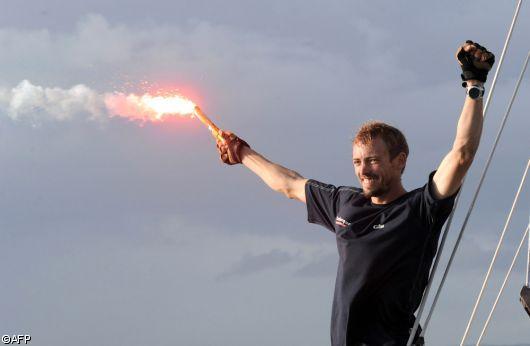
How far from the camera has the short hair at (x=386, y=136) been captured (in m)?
7.33

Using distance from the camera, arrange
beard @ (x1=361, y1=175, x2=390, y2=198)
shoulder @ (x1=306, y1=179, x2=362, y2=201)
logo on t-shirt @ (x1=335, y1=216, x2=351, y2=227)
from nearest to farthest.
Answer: beard @ (x1=361, y1=175, x2=390, y2=198) → logo on t-shirt @ (x1=335, y1=216, x2=351, y2=227) → shoulder @ (x1=306, y1=179, x2=362, y2=201)

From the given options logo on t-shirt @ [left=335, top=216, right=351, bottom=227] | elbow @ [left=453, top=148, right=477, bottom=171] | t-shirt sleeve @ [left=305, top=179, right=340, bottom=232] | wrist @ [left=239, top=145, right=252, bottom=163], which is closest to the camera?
elbow @ [left=453, top=148, right=477, bottom=171]

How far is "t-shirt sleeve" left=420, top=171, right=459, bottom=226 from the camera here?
687 centimetres

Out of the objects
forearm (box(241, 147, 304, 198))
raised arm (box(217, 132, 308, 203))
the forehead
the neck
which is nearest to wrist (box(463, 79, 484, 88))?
the forehead

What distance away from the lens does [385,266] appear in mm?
7066

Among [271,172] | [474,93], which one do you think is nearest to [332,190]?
[271,172]

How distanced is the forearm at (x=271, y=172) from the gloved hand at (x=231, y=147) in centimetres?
6

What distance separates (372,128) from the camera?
292 inches

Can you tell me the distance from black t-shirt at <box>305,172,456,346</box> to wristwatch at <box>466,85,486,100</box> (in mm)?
673

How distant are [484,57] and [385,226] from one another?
1502 millimetres

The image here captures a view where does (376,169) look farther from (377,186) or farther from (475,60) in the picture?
(475,60)

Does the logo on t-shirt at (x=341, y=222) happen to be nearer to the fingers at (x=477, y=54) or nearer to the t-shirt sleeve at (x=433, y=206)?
the t-shirt sleeve at (x=433, y=206)

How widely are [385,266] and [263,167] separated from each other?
242cm

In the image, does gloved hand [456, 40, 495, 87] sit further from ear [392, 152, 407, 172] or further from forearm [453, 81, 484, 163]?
ear [392, 152, 407, 172]
